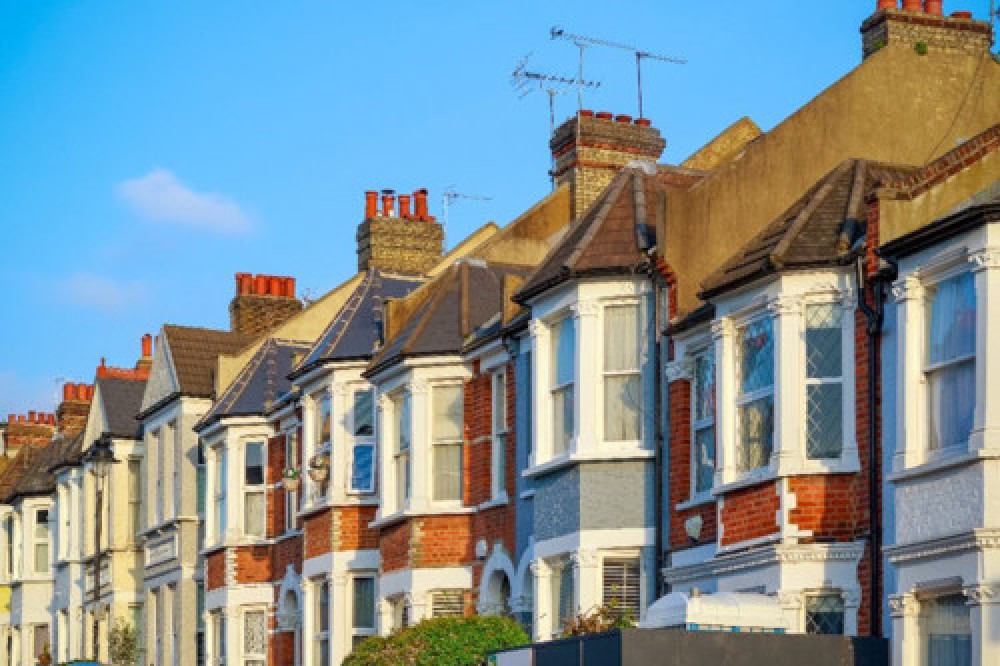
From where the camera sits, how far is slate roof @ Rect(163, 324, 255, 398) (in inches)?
1746

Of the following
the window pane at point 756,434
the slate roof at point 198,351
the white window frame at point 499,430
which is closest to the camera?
the window pane at point 756,434

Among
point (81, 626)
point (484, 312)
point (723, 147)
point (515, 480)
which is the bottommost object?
point (81, 626)

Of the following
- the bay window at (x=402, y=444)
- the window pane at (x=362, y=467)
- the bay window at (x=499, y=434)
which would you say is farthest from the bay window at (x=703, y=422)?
the window pane at (x=362, y=467)

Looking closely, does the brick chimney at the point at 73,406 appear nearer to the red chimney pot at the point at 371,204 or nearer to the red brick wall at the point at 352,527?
the red chimney pot at the point at 371,204

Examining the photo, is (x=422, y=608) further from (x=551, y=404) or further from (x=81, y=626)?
(x=81, y=626)

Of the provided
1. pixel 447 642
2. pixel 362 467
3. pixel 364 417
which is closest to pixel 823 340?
pixel 447 642

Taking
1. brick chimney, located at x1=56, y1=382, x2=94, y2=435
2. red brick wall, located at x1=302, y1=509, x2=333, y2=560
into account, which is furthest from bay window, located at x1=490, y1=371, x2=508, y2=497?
brick chimney, located at x1=56, y1=382, x2=94, y2=435

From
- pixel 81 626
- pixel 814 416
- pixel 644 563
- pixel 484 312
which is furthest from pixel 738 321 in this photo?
pixel 81 626

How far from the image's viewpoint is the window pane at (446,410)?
3356 cm

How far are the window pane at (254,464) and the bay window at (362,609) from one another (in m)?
5.59

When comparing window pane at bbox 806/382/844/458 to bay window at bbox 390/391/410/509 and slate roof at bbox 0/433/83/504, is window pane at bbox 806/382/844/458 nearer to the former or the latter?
bay window at bbox 390/391/410/509

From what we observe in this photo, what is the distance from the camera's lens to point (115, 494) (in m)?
47.5

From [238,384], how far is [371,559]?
24.4 feet

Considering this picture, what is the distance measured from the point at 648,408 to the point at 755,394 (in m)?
3.18
